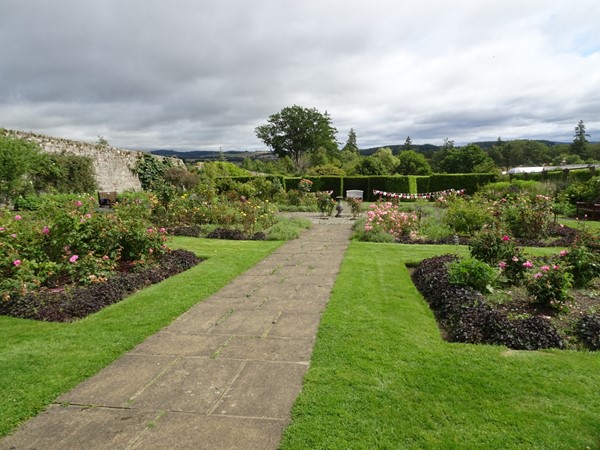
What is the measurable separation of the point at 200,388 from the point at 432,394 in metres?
1.77

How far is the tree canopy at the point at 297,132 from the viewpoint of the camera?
59.2m

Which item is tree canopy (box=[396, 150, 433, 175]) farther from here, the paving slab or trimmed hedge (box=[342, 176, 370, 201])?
the paving slab

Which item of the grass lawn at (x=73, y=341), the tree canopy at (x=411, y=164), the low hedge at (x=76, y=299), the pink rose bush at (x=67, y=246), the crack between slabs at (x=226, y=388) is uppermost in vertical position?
the tree canopy at (x=411, y=164)

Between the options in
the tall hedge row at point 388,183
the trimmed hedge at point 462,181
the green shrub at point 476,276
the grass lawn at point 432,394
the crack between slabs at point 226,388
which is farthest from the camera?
the tall hedge row at point 388,183

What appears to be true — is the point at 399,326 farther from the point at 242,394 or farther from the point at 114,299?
the point at 114,299

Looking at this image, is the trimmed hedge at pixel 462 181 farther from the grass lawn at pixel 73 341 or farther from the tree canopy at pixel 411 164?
the tree canopy at pixel 411 164

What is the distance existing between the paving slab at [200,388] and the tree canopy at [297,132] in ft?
182

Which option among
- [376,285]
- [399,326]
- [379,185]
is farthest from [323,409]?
[379,185]

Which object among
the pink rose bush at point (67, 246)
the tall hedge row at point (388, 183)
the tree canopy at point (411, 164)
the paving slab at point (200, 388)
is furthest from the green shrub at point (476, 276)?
the tree canopy at point (411, 164)

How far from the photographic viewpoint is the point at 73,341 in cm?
387

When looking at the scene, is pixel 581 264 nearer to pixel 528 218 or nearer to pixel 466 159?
pixel 528 218

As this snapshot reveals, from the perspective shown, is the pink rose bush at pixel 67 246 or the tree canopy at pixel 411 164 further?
the tree canopy at pixel 411 164

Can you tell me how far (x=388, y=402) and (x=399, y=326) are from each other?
1468 millimetres

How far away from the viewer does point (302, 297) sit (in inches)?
204
